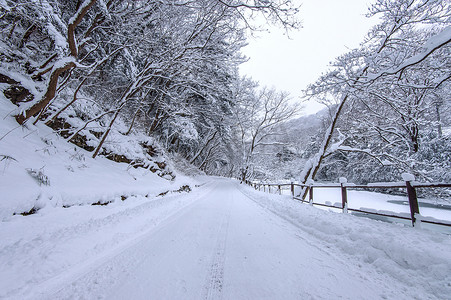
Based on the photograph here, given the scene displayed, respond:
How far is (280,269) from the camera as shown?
7.66 ft

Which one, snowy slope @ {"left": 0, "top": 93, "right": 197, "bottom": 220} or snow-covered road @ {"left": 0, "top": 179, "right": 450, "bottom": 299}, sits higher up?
snowy slope @ {"left": 0, "top": 93, "right": 197, "bottom": 220}

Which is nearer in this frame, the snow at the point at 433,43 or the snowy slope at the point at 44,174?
the snow at the point at 433,43

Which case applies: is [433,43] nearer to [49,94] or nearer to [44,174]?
Answer: [44,174]

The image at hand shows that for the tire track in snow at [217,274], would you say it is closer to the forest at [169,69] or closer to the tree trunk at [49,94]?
the forest at [169,69]

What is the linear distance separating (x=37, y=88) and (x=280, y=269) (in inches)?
338

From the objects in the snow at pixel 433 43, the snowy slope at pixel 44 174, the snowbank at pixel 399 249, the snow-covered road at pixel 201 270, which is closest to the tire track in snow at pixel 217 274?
the snow-covered road at pixel 201 270

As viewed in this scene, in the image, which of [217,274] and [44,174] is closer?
[217,274]

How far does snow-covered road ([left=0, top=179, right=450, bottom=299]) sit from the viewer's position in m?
1.85

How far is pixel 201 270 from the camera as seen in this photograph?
229 centimetres

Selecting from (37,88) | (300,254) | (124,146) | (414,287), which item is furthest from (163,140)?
(414,287)

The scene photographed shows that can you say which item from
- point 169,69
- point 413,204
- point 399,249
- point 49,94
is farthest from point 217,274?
point 169,69

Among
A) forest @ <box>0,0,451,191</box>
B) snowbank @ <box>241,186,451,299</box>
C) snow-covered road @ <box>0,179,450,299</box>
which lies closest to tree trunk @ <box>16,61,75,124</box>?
forest @ <box>0,0,451,191</box>

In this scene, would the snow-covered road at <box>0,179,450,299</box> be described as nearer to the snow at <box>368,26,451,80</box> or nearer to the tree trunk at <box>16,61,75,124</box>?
the snow at <box>368,26,451,80</box>

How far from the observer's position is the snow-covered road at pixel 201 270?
185cm
